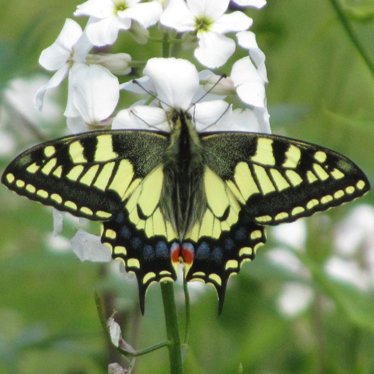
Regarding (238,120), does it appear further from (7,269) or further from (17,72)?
(7,269)

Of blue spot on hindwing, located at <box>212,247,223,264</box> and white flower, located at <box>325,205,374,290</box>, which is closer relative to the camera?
blue spot on hindwing, located at <box>212,247,223,264</box>

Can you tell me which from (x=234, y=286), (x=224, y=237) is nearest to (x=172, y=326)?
(x=224, y=237)

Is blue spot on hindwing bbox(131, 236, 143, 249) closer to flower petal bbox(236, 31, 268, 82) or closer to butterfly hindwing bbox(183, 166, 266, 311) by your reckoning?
butterfly hindwing bbox(183, 166, 266, 311)

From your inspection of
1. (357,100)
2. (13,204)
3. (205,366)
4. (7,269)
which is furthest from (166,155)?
(357,100)

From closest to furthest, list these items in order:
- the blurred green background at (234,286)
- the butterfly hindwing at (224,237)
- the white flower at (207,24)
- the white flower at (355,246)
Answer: the white flower at (207,24) < the butterfly hindwing at (224,237) < the blurred green background at (234,286) < the white flower at (355,246)

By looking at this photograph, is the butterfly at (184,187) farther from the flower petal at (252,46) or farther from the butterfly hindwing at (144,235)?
the flower petal at (252,46)

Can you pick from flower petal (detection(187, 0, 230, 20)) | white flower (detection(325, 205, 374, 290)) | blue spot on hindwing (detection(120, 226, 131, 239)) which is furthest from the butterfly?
white flower (detection(325, 205, 374, 290))

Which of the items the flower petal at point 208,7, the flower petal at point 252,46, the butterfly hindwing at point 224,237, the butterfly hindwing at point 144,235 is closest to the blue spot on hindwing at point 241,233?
the butterfly hindwing at point 224,237

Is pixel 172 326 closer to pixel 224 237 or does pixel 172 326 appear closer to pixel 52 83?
pixel 224 237
